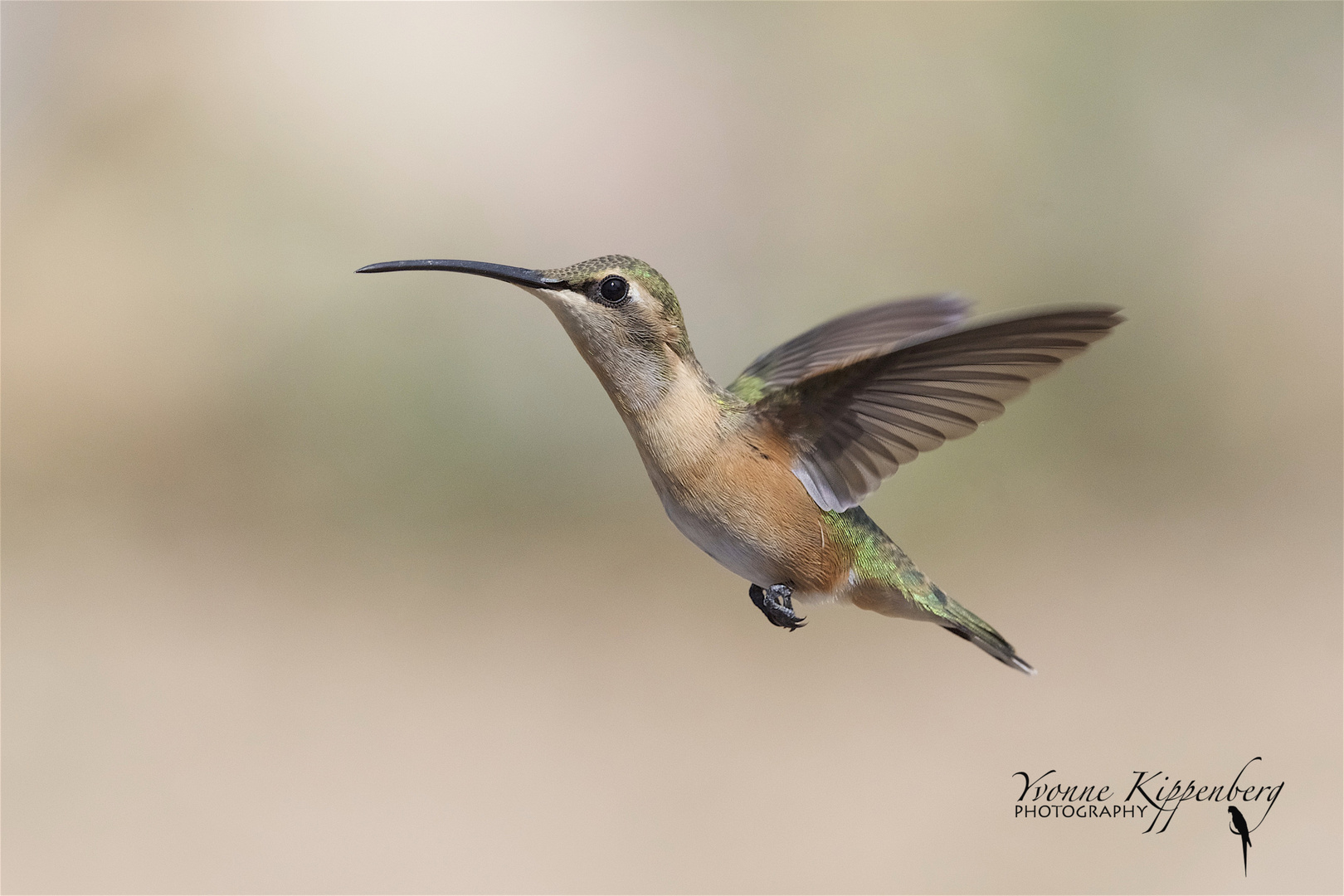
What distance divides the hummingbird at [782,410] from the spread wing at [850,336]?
27cm

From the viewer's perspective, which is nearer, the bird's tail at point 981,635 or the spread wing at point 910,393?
the spread wing at point 910,393

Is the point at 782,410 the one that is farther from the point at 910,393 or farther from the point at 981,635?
the point at 981,635

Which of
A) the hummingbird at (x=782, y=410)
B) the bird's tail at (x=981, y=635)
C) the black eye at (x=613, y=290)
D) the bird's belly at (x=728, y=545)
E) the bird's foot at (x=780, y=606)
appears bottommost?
the bird's tail at (x=981, y=635)

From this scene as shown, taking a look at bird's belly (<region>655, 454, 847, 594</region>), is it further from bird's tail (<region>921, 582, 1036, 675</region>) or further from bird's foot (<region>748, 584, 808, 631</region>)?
bird's tail (<region>921, 582, 1036, 675</region>)

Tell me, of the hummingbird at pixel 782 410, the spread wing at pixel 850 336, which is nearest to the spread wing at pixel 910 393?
the hummingbird at pixel 782 410

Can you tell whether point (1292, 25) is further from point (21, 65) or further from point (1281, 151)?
point (21, 65)

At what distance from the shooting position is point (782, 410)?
3.62 ft

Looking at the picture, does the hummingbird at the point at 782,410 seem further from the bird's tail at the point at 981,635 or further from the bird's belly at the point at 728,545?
the bird's tail at the point at 981,635

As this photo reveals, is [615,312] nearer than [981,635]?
Yes

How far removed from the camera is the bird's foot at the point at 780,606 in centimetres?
110

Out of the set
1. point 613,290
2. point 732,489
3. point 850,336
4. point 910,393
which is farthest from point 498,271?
point 850,336

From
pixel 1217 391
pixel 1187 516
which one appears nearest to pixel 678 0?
pixel 1217 391

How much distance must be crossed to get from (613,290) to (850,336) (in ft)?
2.00

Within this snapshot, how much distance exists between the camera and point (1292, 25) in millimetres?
5461
